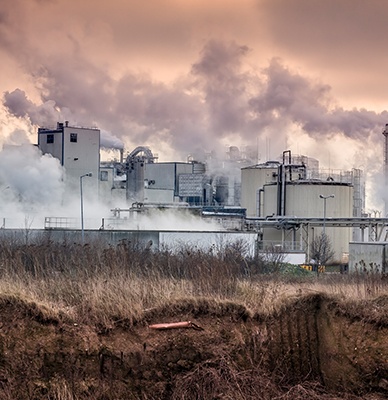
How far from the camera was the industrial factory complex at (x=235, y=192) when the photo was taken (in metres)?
52.2

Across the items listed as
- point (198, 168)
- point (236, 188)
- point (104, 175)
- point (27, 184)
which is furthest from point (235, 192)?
point (27, 184)

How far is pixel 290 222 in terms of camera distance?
51.8 meters

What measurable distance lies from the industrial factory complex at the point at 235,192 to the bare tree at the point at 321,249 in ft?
1.73

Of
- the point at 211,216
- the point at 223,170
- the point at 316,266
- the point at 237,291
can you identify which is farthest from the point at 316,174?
the point at 237,291

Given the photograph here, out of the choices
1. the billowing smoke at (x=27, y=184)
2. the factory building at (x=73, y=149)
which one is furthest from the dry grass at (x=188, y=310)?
the factory building at (x=73, y=149)

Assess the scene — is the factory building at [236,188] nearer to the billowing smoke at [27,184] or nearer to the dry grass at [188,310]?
the billowing smoke at [27,184]

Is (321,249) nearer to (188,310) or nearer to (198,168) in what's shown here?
(198,168)

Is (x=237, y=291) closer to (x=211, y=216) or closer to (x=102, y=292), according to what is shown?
(x=102, y=292)

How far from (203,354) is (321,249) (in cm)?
3910

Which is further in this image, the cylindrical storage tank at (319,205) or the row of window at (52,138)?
the row of window at (52,138)

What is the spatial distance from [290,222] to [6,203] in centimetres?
2092

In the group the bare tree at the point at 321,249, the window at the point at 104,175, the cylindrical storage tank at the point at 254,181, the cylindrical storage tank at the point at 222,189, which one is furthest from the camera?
the cylindrical storage tank at the point at 222,189

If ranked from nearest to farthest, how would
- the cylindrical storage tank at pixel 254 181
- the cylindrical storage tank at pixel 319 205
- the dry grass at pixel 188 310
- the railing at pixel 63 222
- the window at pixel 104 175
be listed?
1. the dry grass at pixel 188 310
2. the railing at pixel 63 222
3. the cylindrical storage tank at pixel 319 205
4. the cylindrical storage tank at pixel 254 181
5. the window at pixel 104 175

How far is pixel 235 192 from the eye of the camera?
78688 millimetres
